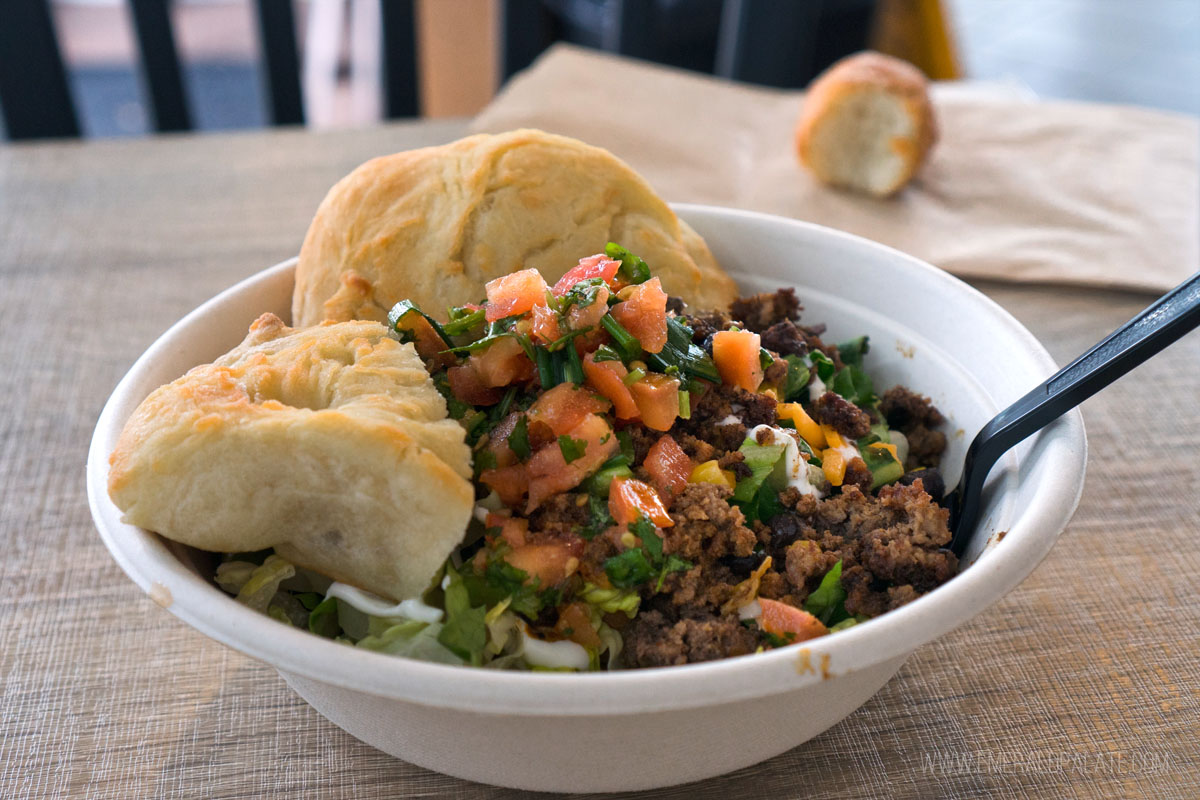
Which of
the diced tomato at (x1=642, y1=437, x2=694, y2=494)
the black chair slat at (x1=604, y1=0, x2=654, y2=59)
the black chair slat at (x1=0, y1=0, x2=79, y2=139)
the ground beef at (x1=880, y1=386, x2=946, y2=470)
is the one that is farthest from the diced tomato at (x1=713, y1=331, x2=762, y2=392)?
the black chair slat at (x1=0, y1=0, x2=79, y2=139)

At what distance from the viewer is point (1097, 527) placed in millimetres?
2193

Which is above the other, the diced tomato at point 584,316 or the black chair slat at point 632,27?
the diced tomato at point 584,316

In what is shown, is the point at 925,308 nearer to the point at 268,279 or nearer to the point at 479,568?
the point at 479,568

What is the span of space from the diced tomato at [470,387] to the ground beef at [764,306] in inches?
27.6

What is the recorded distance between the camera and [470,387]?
1747 mm

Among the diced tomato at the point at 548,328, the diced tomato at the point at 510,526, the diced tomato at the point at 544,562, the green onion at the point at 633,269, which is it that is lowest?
the diced tomato at the point at 544,562

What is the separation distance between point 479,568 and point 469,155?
3.31ft

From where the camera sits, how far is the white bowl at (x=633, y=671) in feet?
4.01

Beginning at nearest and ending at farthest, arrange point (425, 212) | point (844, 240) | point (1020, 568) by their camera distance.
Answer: point (1020, 568) → point (425, 212) → point (844, 240)

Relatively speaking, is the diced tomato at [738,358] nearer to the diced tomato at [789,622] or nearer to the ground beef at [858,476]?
the ground beef at [858,476]

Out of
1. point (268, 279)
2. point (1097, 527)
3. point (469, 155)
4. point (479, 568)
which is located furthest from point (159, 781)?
point (1097, 527)

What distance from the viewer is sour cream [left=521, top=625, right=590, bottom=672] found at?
1496mm

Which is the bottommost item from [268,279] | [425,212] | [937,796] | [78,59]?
[78,59]

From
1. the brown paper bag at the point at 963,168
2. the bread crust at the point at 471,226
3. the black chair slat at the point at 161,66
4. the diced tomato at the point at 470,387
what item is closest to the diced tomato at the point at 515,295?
the diced tomato at the point at 470,387
